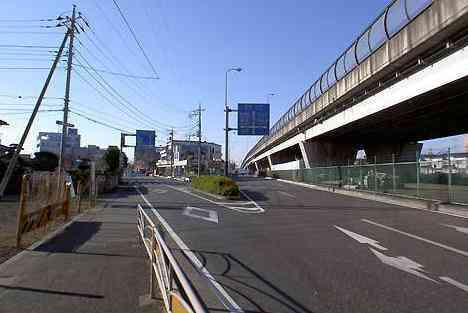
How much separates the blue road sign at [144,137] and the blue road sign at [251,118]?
1072 inches

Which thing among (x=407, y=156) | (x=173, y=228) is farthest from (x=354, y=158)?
(x=173, y=228)

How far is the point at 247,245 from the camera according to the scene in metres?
10.8

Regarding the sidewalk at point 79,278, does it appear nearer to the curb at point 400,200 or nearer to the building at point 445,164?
the curb at point 400,200

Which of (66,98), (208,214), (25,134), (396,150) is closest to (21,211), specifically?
(208,214)

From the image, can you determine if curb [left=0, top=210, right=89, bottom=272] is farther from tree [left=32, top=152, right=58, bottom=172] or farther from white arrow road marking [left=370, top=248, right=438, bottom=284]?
tree [left=32, top=152, right=58, bottom=172]

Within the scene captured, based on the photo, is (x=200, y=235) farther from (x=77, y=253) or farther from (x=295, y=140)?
(x=295, y=140)

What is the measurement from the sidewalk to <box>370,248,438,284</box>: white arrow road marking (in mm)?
4524

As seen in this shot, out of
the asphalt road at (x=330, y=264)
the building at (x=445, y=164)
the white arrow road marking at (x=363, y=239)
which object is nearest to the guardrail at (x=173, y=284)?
the asphalt road at (x=330, y=264)

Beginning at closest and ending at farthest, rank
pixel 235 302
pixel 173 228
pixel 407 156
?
pixel 235 302, pixel 173 228, pixel 407 156

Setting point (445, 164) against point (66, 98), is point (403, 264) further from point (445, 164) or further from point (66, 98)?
point (66, 98)

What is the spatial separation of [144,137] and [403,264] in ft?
196

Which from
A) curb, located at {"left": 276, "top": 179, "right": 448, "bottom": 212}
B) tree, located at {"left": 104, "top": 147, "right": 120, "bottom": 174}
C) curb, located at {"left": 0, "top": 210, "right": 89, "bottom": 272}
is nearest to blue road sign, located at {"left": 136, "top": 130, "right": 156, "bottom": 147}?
tree, located at {"left": 104, "top": 147, "right": 120, "bottom": 174}

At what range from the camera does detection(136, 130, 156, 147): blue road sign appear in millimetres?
65500

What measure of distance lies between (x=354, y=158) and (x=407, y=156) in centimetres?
572
